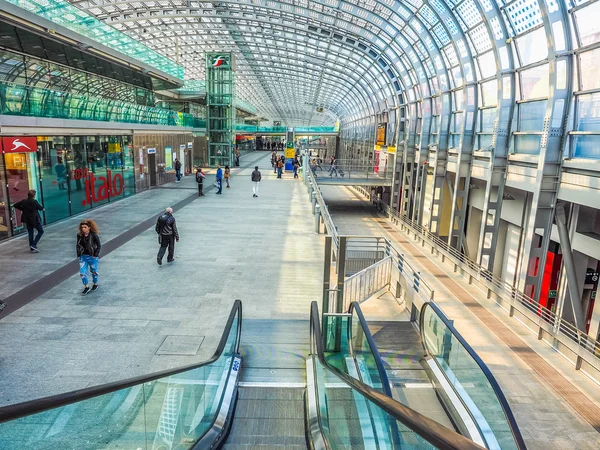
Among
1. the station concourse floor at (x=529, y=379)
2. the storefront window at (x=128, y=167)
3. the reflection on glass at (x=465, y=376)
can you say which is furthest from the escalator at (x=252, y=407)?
the storefront window at (x=128, y=167)

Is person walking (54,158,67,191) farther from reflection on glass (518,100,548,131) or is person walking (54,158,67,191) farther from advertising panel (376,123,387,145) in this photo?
advertising panel (376,123,387,145)

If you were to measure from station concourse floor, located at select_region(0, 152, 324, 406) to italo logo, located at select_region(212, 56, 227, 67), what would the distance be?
2807 centimetres

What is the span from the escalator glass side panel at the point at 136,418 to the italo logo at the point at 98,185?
13722mm

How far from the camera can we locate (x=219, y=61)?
39.8 meters

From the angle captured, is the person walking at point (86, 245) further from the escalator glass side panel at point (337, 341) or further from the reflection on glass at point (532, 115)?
the reflection on glass at point (532, 115)

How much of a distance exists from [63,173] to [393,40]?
18859 mm

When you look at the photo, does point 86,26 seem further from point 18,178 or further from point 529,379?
point 529,379

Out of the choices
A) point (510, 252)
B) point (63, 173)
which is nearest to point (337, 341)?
point (510, 252)

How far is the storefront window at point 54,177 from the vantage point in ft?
44.6

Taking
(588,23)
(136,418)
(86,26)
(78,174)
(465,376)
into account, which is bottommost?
(465,376)

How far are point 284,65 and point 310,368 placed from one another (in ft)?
146

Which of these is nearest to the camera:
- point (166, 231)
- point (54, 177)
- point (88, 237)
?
point (88, 237)

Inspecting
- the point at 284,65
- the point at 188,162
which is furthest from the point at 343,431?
the point at 284,65

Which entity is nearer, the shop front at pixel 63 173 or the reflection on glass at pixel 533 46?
the shop front at pixel 63 173
